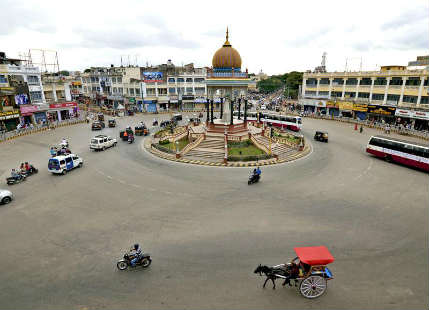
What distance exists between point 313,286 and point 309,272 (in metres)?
0.62

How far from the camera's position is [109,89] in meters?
75.6

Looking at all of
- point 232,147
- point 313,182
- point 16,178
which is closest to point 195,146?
point 232,147

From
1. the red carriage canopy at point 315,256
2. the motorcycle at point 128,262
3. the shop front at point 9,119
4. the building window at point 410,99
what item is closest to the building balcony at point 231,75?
the motorcycle at point 128,262

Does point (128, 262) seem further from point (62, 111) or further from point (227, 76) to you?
point (62, 111)

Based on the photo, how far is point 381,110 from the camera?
1889 inches

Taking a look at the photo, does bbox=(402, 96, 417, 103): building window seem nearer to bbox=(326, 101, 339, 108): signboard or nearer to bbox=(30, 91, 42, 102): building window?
bbox=(326, 101, 339, 108): signboard

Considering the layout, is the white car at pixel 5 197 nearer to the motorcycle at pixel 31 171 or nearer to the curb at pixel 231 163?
the motorcycle at pixel 31 171

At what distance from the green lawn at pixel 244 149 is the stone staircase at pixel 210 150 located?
1.03 m

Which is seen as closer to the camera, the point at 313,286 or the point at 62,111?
the point at 313,286

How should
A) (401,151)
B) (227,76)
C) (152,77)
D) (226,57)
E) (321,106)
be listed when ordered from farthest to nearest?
(152,77) < (321,106) < (226,57) < (227,76) < (401,151)

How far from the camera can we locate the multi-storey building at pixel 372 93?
43500 mm

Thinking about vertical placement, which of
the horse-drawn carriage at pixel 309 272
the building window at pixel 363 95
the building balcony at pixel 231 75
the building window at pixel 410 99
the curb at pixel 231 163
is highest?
the building balcony at pixel 231 75

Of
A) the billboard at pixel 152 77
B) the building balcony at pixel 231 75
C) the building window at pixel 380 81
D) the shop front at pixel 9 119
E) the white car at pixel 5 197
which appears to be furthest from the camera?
the billboard at pixel 152 77

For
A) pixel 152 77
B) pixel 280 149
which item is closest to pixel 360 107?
pixel 280 149
